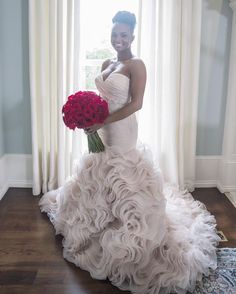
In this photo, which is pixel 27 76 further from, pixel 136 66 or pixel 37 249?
pixel 37 249

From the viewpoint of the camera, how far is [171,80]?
302 centimetres

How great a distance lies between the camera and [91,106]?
6.85 ft

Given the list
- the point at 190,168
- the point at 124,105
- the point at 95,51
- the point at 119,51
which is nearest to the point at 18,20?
the point at 95,51

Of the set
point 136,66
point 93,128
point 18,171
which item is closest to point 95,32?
point 136,66

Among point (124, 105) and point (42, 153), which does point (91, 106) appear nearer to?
point (124, 105)

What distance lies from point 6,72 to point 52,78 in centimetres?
45

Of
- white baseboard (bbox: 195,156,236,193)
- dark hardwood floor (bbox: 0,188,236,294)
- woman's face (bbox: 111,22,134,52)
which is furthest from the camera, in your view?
white baseboard (bbox: 195,156,236,193)

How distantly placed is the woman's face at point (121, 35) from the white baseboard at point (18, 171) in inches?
62.8

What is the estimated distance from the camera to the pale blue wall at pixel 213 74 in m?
3.06

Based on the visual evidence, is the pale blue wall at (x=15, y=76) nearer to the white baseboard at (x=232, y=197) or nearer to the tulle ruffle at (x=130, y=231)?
the tulle ruffle at (x=130, y=231)

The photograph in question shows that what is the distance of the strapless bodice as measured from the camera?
2195mm

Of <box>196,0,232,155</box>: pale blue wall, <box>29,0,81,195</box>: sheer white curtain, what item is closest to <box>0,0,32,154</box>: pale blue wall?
<box>29,0,81,195</box>: sheer white curtain

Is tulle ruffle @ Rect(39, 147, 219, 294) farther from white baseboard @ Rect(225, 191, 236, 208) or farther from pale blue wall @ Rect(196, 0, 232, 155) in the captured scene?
pale blue wall @ Rect(196, 0, 232, 155)

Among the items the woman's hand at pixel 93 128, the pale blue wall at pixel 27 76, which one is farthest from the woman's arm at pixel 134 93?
the pale blue wall at pixel 27 76
